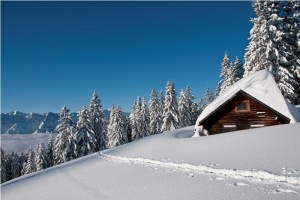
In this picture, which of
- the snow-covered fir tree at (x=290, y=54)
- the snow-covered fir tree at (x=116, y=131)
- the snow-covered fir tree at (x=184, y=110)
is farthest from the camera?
the snow-covered fir tree at (x=184, y=110)

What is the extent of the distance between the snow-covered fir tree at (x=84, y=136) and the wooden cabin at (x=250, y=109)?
2688 cm

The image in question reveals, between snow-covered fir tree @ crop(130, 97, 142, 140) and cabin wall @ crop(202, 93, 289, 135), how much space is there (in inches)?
1673

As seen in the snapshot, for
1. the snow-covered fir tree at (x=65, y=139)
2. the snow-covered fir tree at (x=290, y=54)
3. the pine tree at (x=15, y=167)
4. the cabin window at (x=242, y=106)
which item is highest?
the snow-covered fir tree at (x=290, y=54)

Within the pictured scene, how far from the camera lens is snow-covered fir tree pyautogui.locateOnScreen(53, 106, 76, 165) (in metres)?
44.7

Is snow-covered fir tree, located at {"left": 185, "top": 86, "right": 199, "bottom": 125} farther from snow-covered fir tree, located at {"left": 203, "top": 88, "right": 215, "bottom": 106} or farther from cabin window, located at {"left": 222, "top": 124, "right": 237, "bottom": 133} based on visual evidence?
cabin window, located at {"left": 222, "top": 124, "right": 237, "bottom": 133}

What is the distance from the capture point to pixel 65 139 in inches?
1797

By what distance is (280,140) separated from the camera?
1319 centimetres

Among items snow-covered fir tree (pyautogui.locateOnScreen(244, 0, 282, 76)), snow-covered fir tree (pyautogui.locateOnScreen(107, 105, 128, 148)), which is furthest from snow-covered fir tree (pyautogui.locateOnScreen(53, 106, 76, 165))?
snow-covered fir tree (pyautogui.locateOnScreen(244, 0, 282, 76))

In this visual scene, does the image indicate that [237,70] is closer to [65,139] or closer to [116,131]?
[116,131]

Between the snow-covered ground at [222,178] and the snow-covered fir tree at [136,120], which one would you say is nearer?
the snow-covered ground at [222,178]

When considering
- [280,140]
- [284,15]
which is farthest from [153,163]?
[284,15]

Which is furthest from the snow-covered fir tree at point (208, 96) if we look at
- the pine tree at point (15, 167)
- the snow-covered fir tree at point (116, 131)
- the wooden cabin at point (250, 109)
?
the pine tree at point (15, 167)

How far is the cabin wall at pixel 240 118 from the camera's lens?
839 inches

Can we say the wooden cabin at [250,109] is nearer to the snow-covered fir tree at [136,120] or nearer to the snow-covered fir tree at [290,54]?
the snow-covered fir tree at [290,54]
